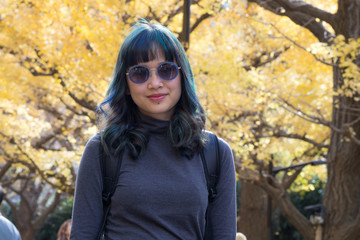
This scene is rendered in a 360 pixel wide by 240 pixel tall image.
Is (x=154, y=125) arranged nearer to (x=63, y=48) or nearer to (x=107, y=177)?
(x=107, y=177)

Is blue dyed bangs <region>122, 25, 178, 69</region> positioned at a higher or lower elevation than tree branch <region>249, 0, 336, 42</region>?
lower

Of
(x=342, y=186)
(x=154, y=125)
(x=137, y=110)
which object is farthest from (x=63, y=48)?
(x=154, y=125)


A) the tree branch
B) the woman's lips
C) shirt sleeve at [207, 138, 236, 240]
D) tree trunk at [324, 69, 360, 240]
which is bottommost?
tree trunk at [324, 69, 360, 240]

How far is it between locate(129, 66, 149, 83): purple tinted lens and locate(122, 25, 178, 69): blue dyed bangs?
0.03 metres

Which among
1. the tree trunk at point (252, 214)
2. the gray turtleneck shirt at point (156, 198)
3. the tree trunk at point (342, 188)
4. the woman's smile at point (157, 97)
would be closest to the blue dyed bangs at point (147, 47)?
the woman's smile at point (157, 97)

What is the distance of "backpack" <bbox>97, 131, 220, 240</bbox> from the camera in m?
1.77

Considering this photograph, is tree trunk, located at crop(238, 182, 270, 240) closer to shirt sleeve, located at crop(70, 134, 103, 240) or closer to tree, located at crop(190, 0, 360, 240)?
tree, located at crop(190, 0, 360, 240)

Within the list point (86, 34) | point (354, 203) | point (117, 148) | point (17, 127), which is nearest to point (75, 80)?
point (86, 34)

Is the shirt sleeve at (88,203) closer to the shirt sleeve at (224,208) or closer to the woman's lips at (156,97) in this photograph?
the woman's lips at (156,97)

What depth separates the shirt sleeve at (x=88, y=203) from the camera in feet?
5.80

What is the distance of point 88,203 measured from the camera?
1.78m

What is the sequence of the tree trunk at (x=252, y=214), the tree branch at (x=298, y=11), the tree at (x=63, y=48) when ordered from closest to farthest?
the tree branch at (x=298, y=11) → the tree at (x=63, y=48) → the tree trunk at (x=252, y=214)

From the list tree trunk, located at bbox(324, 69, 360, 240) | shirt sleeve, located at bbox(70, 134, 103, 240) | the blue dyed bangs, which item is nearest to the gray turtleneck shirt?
shirt sleeve, located at bbox(70, 134, 103, 240)

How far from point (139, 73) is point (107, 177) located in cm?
38
